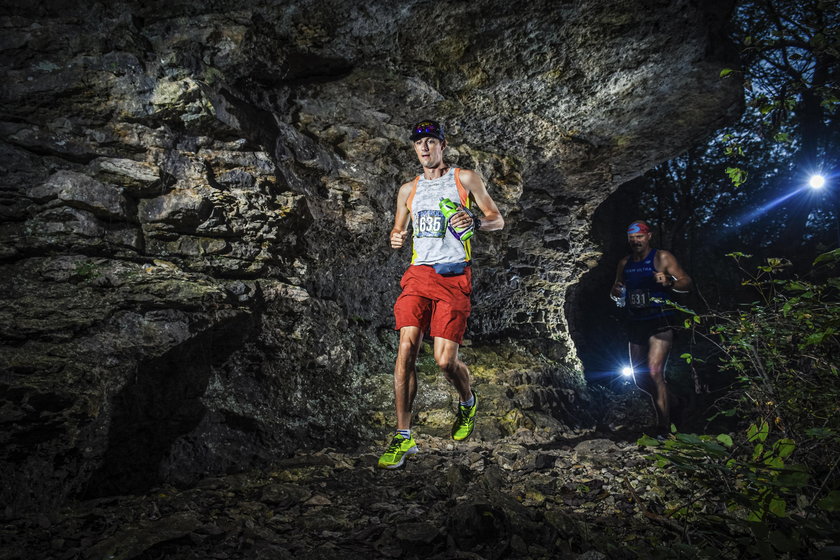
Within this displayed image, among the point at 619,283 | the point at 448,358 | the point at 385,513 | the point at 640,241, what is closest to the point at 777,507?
the point at 385,513

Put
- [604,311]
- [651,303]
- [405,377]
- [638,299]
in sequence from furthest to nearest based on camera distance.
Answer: [604,311] → [638,299] → [651,303] → [405,377]

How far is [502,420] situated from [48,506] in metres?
3.34

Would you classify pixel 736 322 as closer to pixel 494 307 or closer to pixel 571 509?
pixel 571 509

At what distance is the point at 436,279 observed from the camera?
3.17 m

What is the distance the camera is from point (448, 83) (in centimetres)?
382

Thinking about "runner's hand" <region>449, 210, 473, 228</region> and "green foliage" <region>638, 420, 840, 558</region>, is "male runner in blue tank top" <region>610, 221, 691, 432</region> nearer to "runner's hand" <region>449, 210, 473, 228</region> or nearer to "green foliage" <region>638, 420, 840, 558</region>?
"green foliage" <region>638, 420, 840, 558</region>

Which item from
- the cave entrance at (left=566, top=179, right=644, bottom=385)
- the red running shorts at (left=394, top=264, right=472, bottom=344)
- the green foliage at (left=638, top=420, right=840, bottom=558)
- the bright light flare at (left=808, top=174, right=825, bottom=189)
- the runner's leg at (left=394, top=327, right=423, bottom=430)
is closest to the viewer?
the green foliage at (left=638, top=420, right=840, bottom=558)

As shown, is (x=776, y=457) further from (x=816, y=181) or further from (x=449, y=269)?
(x=816, y=181)

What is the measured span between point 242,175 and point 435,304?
6.28 feet

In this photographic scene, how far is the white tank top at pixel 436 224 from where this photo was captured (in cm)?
321

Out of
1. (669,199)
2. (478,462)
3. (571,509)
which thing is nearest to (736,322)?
(571,509)

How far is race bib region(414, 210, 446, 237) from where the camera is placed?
3217 mm

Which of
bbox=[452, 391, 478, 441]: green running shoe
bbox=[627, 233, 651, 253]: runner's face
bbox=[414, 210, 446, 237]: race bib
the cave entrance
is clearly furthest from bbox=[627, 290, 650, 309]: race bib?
bbox=[414, 210, 446, 237]: race bib

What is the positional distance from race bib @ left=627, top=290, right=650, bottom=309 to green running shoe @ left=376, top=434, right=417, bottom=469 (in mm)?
3434
